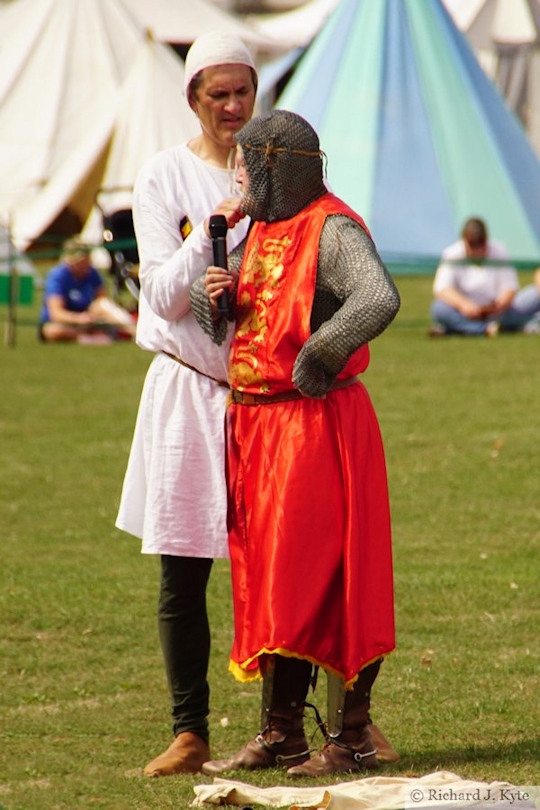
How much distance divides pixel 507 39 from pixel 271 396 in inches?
841

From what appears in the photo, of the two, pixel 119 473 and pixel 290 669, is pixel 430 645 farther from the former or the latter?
Answer: pixel 119 473

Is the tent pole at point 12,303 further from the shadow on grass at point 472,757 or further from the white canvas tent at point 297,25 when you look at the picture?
the white canvas tent at point 297,25

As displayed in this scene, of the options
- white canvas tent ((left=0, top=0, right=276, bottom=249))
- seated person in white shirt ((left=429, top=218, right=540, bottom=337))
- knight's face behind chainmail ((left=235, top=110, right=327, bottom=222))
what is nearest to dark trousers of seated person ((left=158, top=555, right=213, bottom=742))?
knight's face behind chainmail ((left=235, top=110, right=327, bottom=222))

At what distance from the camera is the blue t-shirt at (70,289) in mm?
14766

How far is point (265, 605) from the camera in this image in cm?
406

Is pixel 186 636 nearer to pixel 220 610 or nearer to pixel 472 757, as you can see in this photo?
pixel 472 757

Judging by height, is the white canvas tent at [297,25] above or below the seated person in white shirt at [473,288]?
above

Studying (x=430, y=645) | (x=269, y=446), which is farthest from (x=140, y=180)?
(x=430, y=645)

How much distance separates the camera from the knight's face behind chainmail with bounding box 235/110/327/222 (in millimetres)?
4016

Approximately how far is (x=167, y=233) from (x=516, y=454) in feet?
16.5

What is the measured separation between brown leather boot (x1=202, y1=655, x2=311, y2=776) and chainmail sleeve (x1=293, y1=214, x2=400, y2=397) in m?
0.86

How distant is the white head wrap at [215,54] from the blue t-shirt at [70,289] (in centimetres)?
1056

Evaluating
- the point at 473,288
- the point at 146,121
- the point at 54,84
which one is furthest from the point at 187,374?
the point at 54,84

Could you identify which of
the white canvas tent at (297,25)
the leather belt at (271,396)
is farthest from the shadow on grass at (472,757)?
the white canvas tent at (297,25)
